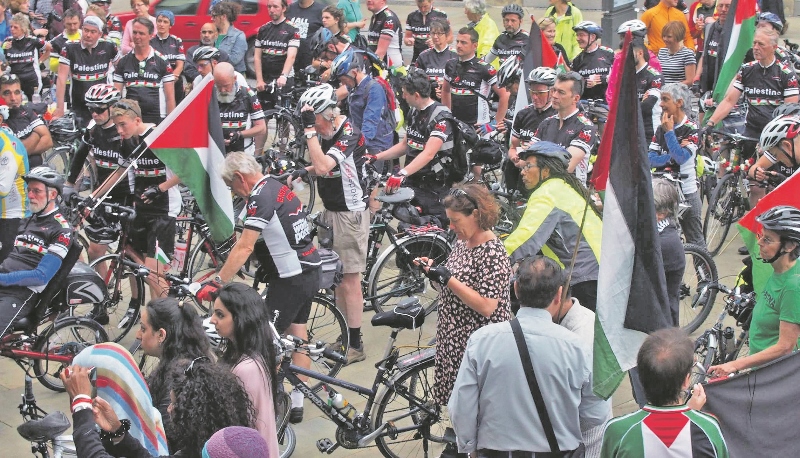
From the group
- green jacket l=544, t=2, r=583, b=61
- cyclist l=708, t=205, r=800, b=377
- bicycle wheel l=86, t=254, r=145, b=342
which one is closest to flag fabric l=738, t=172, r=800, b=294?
cyclist l=708, t=205, r=800, b=377

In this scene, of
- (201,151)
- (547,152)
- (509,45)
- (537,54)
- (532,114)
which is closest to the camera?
(547,152)

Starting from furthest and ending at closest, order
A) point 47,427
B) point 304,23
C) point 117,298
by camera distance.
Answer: point 304,23
point 117,298
point 47,427

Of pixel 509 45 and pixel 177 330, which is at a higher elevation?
pixel 177 330

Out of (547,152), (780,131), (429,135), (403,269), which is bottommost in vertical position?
(403,269)

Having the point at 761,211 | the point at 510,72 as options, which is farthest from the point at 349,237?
the point at 510,72

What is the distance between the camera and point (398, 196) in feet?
29.6

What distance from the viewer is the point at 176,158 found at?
7.64 meters

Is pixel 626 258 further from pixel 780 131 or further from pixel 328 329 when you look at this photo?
pixel 780 131

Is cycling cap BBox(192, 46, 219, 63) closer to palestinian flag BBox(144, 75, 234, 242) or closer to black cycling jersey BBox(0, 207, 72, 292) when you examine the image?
palestinian flag BBox(144, 75, 234, 242)

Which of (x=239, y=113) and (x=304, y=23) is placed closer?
(x=239, y=113)

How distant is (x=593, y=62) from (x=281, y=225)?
6047mm

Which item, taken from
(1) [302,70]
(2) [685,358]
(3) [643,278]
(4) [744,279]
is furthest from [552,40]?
(2) [685,358]

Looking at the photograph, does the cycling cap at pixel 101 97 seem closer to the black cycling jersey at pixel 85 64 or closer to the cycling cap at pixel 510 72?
the black cycling jersey at pixel 85 64

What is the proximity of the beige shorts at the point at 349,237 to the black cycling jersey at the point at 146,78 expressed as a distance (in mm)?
4221
